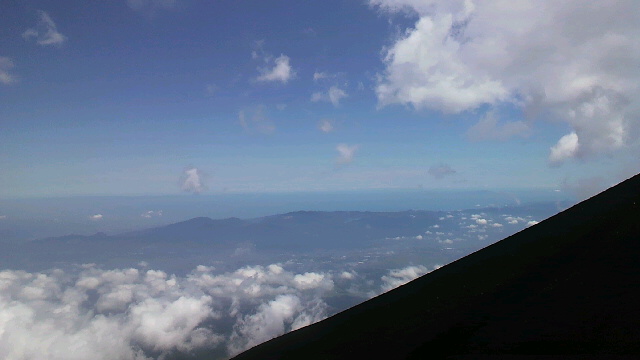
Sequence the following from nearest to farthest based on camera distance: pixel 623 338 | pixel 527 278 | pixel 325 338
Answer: pixel 623 338 → pixel 527 278 → pixel 325 338

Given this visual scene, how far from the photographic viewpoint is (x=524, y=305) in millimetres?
4859

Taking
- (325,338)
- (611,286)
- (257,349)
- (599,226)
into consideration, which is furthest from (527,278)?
(257,349)

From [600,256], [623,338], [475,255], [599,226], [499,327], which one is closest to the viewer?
[623,338]

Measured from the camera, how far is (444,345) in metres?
4.66

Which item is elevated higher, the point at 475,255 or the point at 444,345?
the point at 475,255

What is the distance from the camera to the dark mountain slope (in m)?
3.88

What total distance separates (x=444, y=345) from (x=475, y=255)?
378cm

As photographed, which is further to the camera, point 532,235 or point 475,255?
point 475,255

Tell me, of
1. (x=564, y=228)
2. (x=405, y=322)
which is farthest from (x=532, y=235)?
(x=405, y=322)

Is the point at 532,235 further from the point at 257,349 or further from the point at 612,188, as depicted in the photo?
the point at 257,349

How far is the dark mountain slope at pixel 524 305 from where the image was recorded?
388cm

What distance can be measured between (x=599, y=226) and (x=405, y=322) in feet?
13.2

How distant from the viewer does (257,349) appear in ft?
26.6

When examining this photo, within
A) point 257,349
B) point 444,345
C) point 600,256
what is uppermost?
point 600,256
